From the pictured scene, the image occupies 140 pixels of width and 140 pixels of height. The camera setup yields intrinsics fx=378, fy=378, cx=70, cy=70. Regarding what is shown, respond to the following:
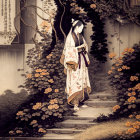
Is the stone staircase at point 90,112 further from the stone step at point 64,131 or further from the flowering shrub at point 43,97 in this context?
the flowering shrub at point 43,97

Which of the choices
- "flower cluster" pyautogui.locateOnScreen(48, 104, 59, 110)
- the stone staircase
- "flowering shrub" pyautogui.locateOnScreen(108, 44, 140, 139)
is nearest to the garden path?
the stone staircase

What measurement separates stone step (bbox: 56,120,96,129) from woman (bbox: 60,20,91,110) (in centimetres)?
30

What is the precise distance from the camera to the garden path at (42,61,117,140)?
6582mm

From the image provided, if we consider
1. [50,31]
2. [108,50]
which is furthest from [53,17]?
[108,50]

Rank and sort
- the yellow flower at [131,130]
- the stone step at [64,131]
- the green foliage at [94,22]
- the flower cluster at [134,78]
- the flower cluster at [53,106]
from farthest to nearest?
the green foliage at [94,22] < the flower cluster at [53,106] < the flower cluster at [134,78] < the stone step at [64,131] < the yellow flower at [131,130]

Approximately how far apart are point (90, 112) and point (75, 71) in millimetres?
788

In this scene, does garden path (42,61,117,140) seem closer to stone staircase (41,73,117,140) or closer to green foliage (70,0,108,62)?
stone staircase (41,73,117,140)

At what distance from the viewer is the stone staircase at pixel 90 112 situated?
658 cm

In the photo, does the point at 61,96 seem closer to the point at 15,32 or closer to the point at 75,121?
the point at 75,121

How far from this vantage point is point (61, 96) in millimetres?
7020

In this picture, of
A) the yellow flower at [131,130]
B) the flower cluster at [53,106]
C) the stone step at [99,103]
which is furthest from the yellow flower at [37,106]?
the yellow flower at [131,130]

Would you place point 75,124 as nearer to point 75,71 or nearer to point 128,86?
point 75,71

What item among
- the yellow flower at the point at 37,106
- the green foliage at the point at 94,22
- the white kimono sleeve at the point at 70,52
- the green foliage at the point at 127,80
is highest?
the green foliage at the point at 94,22

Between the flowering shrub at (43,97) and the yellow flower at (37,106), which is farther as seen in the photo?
the yellow flower at (37,106)
